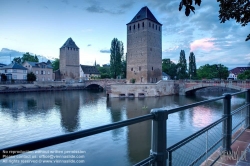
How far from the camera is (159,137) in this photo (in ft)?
5.16

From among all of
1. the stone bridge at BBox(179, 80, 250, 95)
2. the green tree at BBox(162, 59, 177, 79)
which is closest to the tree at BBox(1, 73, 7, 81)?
the stone bridge at BBox(179, 80, 250, 95)

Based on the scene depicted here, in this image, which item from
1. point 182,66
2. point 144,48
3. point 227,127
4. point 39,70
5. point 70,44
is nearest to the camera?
point 227,127

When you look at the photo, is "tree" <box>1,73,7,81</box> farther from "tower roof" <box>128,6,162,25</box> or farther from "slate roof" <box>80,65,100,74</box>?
"tower roof" <box>128,6,162,25</box>

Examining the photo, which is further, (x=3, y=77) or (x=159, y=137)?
(x=3, y=77)

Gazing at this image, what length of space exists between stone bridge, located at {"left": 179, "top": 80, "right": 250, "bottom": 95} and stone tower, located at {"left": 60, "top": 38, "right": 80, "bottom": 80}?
3770 cm

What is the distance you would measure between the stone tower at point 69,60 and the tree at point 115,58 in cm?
1796

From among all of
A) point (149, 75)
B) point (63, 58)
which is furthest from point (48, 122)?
point (63, 58)

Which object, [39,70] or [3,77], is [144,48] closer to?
[39,70]

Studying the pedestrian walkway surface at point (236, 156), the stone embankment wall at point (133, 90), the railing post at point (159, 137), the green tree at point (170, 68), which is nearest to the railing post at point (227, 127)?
the pedestrian walkway surface at point (236, 156)

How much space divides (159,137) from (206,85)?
33.3 metres

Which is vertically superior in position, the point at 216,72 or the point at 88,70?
the point at 88,70

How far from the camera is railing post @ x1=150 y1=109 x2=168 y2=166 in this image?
1552 mm

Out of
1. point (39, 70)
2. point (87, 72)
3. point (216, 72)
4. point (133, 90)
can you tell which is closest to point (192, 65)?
point (216, 72)

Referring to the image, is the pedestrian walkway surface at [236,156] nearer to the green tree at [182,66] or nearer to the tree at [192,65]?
the green tree at [182,66]
